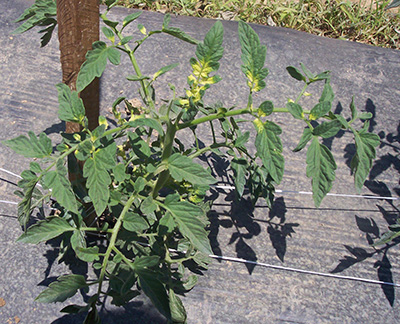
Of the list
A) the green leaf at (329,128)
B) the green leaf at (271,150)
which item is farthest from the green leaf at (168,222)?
the green leaf at (329,128)

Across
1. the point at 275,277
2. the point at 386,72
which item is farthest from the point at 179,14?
the point at 275,277

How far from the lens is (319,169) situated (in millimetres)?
865

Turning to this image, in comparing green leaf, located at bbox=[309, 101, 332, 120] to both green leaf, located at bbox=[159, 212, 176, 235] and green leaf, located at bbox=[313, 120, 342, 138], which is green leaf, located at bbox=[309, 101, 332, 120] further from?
green leaf, located at bbox=[159, 212, 176, 235]

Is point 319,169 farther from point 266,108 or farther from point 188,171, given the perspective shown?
point 188,171

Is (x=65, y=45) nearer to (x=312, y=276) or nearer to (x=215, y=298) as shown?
(x=215, y=298)

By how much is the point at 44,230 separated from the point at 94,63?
1.31ft

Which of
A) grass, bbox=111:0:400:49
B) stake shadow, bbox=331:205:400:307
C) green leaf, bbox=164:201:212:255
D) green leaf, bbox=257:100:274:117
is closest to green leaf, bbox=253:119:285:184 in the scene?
green leaf, bbox=257:100:274:117

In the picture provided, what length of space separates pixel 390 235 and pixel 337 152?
471mm

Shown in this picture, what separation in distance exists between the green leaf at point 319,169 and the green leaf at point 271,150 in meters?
0.06

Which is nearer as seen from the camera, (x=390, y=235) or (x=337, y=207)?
(x=390, y=235)

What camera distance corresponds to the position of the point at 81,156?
93 centimetres

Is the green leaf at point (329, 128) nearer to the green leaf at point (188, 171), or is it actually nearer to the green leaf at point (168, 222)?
the green leaf at point (188, 171)

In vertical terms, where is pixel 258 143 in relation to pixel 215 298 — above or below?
above

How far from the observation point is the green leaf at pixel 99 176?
2.88ft
